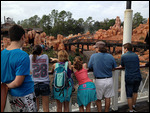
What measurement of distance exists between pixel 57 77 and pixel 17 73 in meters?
0.70

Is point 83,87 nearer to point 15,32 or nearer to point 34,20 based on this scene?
point 15,32

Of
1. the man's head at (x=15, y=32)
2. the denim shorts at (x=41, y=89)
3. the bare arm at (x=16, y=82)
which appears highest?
the man's head at (x=15, y=32)

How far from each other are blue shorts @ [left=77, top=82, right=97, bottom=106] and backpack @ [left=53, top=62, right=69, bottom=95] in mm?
260

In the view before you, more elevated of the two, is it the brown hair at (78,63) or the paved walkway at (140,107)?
the brown hair at (78,63)

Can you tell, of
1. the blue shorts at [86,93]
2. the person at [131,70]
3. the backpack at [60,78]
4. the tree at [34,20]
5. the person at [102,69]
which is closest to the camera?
the backpack at [60,78]

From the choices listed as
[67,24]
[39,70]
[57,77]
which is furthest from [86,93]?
[67,24]

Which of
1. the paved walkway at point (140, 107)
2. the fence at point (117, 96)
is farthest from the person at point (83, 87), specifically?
the paved walkway at point (140, 107)

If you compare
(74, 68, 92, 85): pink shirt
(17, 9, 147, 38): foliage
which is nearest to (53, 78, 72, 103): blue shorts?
(74, 68, 92, 85): pink shirt

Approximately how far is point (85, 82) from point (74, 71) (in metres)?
0.23

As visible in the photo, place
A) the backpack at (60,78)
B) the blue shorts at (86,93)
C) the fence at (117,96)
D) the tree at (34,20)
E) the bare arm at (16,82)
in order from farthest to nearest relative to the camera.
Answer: the tree at (34,20) → the fence at (117,96) → the blue shorts at (86,93) → the backpack at (60,78) → the bare arm at (16,82)

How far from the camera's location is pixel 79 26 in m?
44.7

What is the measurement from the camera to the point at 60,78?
174cm

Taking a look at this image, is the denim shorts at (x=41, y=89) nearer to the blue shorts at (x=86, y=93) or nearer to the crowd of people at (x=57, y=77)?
the crowd of people at (x=57, y=77)

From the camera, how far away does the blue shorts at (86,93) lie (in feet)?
6.06
